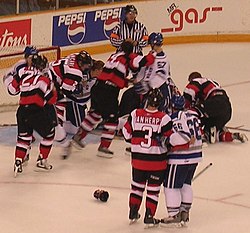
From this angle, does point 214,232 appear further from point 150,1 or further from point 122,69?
point 150,1

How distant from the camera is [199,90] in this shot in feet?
25.8

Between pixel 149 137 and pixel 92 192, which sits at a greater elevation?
pixel 149 137

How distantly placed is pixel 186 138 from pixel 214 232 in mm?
652

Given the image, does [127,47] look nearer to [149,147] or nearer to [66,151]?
[66,151]

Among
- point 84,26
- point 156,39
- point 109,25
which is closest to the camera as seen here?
point 156,39

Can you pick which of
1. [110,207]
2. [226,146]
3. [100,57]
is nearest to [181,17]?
[100,57]

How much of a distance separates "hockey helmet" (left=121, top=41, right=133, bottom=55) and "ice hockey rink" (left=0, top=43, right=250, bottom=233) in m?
0.94

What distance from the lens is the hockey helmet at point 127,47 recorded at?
23.3 feet

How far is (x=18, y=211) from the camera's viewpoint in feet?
19.3

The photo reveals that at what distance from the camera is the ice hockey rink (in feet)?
18.5

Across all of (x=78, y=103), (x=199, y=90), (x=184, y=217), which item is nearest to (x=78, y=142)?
(x=78, y=103)

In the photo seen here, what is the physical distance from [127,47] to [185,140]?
186cm

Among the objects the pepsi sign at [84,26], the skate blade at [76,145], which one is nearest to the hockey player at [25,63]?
the skate blade at [76,145]

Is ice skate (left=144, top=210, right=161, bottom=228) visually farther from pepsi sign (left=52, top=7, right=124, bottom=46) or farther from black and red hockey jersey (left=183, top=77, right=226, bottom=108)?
pepsi sign (left=52, top=7, right=124, bottom=46)
